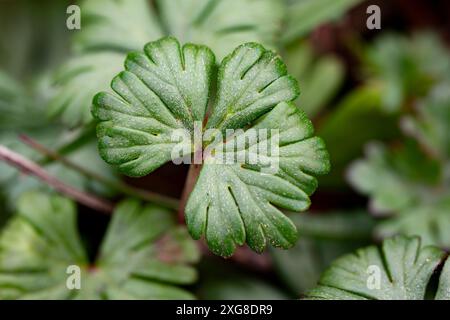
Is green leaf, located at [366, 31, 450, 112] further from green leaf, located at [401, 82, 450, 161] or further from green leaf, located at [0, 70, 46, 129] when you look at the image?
green leaf, located at [0, 70, 46, 129]

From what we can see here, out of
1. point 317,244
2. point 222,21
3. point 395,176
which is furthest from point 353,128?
point 222,21

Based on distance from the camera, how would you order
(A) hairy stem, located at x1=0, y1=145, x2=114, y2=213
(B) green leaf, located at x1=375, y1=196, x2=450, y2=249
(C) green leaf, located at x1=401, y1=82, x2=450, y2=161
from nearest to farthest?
(A) hairy stem, located at x1=0, y1=145, x2=114, y2=213 < (B) green leaf, located at x1=375, y1=196, x2=450, y2=249 < (C) green leaf, located at x1=401, y1=82, x2=450, y2=161

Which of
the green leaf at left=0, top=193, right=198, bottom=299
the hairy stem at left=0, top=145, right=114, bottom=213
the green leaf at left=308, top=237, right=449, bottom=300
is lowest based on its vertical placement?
the green leaf at left=308, top=237, right=449, bottom=300

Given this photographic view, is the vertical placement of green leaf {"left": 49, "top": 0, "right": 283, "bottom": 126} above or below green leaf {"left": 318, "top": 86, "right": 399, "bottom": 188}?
above

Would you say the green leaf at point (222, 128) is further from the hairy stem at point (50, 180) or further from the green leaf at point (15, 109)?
the green leaf at point (15, 109)

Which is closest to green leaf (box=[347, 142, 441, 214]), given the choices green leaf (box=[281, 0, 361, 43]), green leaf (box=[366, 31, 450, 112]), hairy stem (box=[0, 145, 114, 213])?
green leaf (box=[366, 31, 450, 112])

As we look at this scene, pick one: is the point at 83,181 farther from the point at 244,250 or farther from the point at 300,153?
the point at 300,153

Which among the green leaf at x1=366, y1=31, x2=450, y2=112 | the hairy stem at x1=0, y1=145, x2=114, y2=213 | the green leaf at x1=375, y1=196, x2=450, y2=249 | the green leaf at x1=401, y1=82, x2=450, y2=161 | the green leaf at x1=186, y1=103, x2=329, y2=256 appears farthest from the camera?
the green leaf at x1=366, y1=31, x2=450, y2=112

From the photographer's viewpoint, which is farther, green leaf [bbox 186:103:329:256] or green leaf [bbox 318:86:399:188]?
green leaf [bbox 318:86:399:188]

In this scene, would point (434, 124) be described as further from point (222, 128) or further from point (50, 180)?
point (50, 180)
